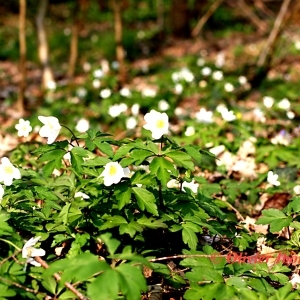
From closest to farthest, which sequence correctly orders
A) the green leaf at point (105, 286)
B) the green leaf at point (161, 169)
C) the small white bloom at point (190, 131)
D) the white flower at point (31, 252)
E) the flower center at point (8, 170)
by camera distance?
the green leaf at point (105, 286) < the white flower at point (31, 252) < the green leaf at point (161, 169) < the flower center at point (8, 170) < the small white bloom at point (190, 131)

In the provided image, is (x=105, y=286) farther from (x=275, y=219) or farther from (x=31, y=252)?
(x=275, y=219)

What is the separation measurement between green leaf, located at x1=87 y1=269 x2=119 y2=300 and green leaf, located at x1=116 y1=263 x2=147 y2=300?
0.02m

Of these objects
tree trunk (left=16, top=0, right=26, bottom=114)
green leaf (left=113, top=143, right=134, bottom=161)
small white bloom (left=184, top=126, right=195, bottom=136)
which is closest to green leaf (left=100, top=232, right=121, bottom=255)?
green leaf (left=113, top=143, right=134, bottom=161)

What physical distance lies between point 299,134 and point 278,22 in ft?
6.55

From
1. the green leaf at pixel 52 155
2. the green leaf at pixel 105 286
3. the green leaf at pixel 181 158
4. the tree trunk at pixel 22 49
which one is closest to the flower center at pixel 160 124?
the green leaf at pixel 181 158

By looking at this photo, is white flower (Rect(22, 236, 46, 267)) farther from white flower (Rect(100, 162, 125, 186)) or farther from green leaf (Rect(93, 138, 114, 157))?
green leaf (Rect(93, 138, 114, 157))

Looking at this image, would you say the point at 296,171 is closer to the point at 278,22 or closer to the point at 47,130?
the point at 47,130

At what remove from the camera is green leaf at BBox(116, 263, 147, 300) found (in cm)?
129

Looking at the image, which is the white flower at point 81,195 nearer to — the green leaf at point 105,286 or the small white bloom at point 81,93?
the green leaf at point 105,286

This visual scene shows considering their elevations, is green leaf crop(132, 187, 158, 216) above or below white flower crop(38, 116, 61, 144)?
below

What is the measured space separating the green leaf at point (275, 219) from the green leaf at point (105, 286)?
35.7 inches

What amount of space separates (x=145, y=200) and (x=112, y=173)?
0.55 ft

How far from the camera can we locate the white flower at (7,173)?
75.7 inches

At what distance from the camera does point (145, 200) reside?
5.77ft
